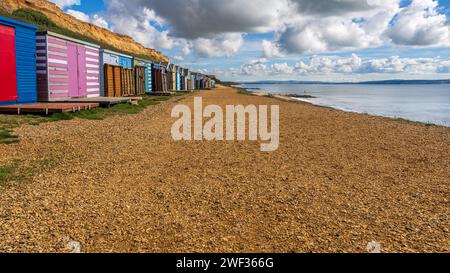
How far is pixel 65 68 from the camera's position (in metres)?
21.7

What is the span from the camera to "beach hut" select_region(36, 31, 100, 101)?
19.4m

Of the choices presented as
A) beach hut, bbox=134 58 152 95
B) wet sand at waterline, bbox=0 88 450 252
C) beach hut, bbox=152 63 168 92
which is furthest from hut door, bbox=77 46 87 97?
beach hut, bbox=152 63 168 92

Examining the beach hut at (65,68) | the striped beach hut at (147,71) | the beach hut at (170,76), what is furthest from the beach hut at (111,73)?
the beach hut at (170,76)

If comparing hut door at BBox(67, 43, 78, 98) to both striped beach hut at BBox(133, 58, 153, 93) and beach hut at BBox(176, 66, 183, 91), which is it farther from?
beach hut at BBox(176, 66, 183, 91)

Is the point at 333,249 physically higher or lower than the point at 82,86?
lower

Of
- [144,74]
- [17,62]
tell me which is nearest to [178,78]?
[144,74]

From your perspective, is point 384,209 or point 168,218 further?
point 384,209

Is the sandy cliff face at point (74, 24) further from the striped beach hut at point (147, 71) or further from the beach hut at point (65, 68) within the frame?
the beach hut at point (65, 68)

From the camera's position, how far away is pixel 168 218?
17.6 feet

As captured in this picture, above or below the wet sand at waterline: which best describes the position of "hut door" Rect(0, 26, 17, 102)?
above

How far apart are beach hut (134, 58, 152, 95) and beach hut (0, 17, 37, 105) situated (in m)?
20.4
